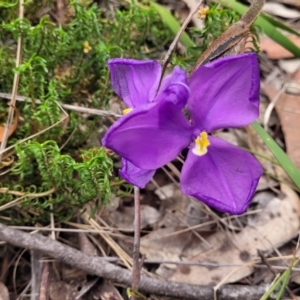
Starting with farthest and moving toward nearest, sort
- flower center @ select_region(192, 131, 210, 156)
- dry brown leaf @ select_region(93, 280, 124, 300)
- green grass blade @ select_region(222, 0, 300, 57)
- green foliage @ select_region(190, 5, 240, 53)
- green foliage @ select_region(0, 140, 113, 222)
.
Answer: green grass blade @ select_region(222, 0, 300, 57), green foliage @ select_region(190, 5, 240, 53), dry brown leaf @ select_region(93, 280, 124, 300), green foliage @ select_region(0, 140, 113, 222), flower center @ select_region(192, 131, 210, 156)

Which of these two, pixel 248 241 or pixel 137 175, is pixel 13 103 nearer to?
pixel 137 175

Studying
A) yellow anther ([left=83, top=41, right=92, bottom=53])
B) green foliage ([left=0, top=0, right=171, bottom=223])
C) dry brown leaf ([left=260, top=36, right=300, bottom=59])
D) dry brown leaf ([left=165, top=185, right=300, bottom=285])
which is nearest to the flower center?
green foliage ([left=0, top=0, right=171, bottom=223])

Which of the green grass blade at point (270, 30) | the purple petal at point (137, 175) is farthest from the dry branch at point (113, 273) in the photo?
the green grass blade at point (270, 30)

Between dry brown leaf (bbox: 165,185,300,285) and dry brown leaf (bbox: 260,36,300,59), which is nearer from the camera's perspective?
dry brown leaf (bbox: 165,185,300,285)

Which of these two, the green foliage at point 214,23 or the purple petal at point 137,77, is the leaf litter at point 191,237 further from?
the purple petal at point 137,77

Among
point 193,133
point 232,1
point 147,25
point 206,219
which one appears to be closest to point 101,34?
point 147,25

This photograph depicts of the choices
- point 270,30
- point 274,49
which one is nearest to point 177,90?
point 270,30

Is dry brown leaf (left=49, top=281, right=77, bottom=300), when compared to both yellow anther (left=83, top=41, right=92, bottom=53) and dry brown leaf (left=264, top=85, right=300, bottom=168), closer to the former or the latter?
yellow anther (left=83, top=41, right=92, bottom=53)
